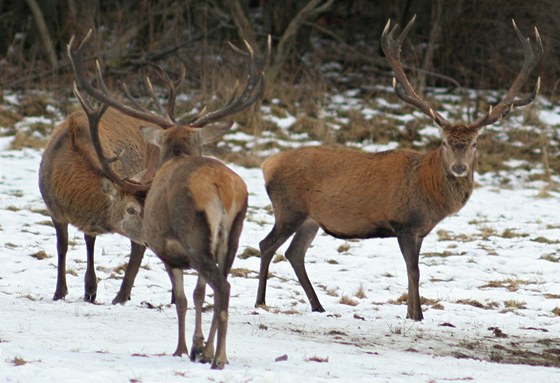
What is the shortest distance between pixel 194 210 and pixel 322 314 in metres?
2.89

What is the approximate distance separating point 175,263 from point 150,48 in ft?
47.0

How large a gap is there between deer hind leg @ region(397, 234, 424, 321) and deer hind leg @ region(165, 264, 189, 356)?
2.71 metres

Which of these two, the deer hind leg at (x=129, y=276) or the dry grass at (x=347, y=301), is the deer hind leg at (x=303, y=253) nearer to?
the dry grass at (x=347, y=301)

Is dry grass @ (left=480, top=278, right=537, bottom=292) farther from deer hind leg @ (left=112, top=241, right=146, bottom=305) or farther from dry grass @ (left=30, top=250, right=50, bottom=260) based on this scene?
dry grass @ (left=30, top=250, right=50, bottom=260)

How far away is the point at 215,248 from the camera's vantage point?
611cm

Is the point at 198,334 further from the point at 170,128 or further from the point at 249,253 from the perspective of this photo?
the point at 249,253

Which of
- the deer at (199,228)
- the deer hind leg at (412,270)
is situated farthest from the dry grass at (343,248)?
the deer at (199,228)

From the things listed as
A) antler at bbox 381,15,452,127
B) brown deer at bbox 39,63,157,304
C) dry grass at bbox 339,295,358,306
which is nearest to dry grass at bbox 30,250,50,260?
brown deer at bbox 39,63,157,304

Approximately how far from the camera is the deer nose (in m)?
8.95

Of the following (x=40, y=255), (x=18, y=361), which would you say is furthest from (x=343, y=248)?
(x=18, y=361)

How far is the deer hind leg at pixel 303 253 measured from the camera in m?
8.97

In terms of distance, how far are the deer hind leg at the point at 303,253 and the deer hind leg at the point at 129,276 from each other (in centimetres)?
141

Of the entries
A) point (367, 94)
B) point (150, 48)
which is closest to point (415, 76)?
point (367, 94)

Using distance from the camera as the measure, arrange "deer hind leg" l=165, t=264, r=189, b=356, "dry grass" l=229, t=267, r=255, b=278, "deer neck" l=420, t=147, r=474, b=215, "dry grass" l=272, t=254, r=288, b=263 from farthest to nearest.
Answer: "dry grass" l=272, t=254, r=288, b=263, "dry grass" l=229, t=267, r=255, b=278, "deer neck" l=420, t=147, r=474, b=215, "deer hind leg" l=165, t=264, r=189, b=356
